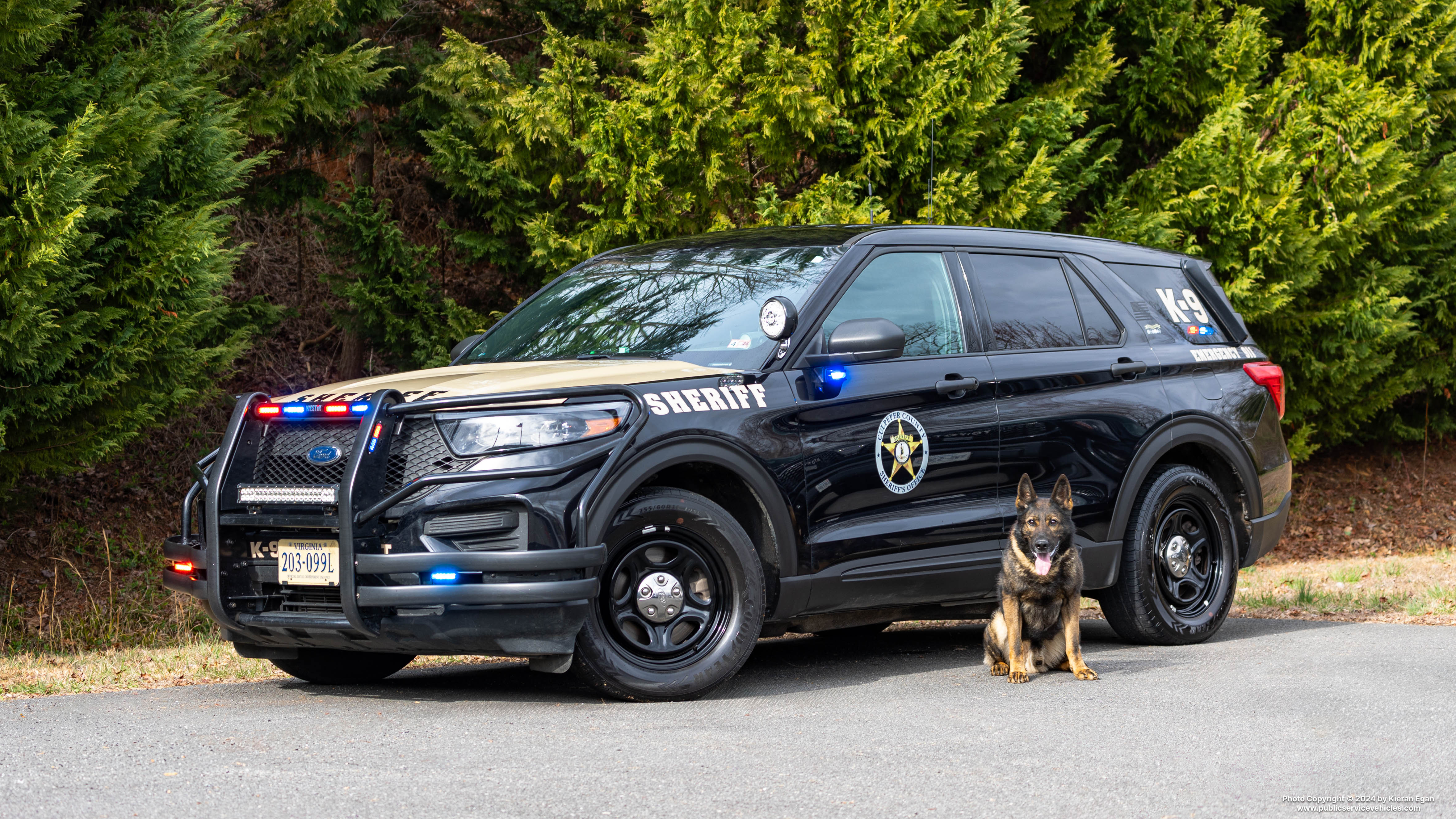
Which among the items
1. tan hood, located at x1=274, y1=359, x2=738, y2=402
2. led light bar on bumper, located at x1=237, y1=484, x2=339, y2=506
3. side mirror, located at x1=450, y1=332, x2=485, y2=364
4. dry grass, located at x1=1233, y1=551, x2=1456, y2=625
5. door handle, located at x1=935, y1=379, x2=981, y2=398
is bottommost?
dry grass, located at x1=1233, y1=551, x2=1456, y2=625

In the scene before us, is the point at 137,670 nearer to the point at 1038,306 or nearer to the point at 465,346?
the point at 465,346

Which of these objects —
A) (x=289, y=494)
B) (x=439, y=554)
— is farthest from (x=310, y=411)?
(x=439, y=554)

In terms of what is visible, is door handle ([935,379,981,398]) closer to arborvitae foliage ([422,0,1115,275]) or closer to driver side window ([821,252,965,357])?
driver side window ([821,252,965,357])

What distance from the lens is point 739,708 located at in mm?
5898

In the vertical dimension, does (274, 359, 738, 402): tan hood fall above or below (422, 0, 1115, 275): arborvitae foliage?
below

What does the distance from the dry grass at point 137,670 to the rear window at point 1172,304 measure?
395 cm

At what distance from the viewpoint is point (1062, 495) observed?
6.68 metres

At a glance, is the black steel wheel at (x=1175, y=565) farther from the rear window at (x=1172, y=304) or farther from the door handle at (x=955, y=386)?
the door handle at (x=955, y=386)

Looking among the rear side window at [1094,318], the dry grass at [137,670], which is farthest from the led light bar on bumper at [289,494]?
the rear side window at [1094,318]

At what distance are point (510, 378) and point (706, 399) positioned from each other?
807 mm

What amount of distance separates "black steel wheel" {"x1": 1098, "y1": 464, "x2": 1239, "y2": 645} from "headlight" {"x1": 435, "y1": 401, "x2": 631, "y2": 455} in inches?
135

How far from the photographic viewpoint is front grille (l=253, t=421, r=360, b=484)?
5.74 meters

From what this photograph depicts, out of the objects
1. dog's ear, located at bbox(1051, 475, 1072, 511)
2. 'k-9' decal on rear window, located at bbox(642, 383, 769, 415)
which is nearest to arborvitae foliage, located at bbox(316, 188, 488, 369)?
'k-9' decal on rear window, located at bbox(642, 383, 769, 415)

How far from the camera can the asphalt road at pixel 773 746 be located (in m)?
4.34
